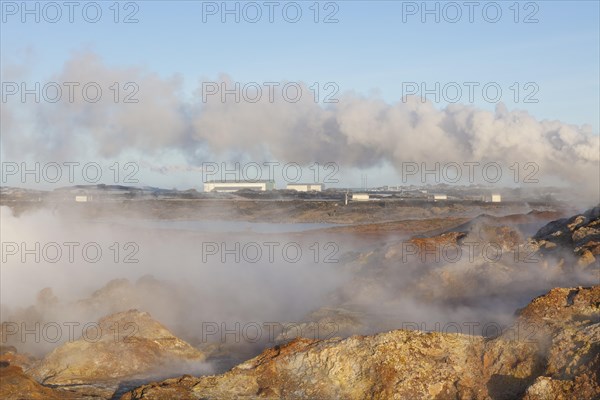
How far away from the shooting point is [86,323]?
20.3 meters

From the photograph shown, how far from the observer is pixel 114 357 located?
15.1 metres

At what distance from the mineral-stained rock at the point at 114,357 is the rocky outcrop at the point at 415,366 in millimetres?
2762

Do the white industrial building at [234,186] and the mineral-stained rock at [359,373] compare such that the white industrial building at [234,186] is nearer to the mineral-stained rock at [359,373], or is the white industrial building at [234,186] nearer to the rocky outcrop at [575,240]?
the rocky outcrop at [575,240]

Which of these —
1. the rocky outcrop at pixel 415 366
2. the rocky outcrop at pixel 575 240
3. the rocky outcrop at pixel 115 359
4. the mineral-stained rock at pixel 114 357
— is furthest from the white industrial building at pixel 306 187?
the rocky outcrop at pixel 415 366

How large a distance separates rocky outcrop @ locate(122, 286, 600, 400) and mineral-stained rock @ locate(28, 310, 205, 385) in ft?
9.06

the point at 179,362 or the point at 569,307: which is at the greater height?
the point at 569,307

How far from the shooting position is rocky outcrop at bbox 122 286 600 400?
11922 millimetres

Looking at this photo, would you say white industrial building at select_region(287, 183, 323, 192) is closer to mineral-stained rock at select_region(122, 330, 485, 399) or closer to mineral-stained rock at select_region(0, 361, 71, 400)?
mineral-stained rock at select_region(122, 330, 485, 399)

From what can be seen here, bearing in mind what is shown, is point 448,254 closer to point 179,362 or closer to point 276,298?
point 276,298

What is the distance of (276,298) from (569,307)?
11862 millimetres

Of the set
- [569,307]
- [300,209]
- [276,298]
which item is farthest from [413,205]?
[569,307]

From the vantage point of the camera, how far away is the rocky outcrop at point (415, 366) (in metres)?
11.9

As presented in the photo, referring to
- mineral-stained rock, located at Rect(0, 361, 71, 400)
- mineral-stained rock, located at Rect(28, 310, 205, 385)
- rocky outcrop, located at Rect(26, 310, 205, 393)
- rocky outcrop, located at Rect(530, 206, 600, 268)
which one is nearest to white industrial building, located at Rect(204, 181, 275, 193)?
rocky outcrop, located at Rect(530, 206, 600, 268)

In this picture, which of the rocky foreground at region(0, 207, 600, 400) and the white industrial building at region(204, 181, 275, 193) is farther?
the white industrial building at region(204, 181, 275, 193)
